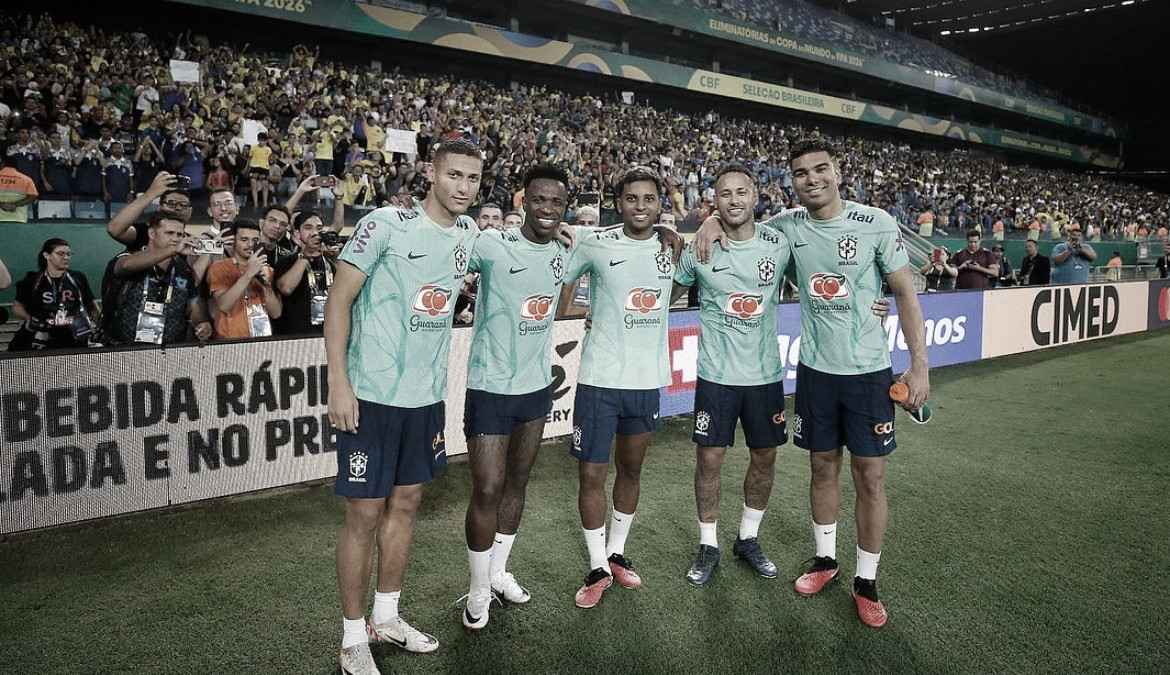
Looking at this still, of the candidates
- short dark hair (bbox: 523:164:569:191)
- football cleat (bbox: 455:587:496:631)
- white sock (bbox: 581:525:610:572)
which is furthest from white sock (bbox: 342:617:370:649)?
short dark hair (bbox: 523:164:569:191)

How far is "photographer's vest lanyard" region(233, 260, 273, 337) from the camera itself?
200 inches

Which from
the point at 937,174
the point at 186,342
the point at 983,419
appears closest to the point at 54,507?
the point at 186,342

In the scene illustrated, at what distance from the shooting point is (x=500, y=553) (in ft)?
11.5

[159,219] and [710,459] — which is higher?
[159,219]

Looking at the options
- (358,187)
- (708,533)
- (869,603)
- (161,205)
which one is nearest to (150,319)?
(161,205)

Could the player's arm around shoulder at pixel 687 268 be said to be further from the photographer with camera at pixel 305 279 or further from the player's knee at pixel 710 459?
the photographer with camera at pixel 305 279

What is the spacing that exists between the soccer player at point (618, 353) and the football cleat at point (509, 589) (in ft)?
0.93

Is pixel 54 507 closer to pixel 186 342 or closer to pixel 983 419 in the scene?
pixel 186 342

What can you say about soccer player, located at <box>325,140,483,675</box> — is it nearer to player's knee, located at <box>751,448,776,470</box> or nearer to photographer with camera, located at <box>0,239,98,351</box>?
player's knee, located at <box>751,448,776,470</box>

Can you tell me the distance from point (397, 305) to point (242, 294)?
2.74 metres

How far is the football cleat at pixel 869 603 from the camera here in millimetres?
3252

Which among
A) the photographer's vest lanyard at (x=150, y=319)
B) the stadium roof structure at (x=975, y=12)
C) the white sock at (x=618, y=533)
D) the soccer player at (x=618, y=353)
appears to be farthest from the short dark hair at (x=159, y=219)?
the stadium roof structure at (x=975, y=12)

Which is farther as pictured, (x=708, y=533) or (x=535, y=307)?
(x=708, y=533)

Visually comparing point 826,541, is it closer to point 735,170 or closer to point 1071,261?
point 735,170
